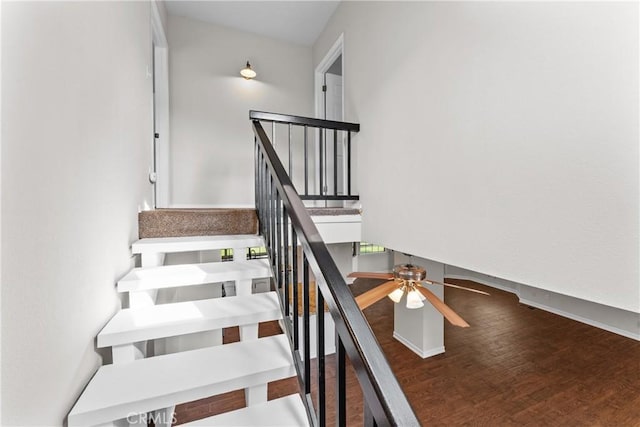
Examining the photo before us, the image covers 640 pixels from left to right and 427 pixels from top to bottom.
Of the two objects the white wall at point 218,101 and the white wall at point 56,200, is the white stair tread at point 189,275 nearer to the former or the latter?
the white wall at point 56,200

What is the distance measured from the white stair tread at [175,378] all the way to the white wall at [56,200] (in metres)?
0.09

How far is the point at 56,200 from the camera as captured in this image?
0.90 meters

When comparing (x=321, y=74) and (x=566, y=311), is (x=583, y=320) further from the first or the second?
(x=321, y=74)

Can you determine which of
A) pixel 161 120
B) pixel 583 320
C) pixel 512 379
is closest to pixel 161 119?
pixel 161 120

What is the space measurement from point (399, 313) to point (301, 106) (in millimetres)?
3397

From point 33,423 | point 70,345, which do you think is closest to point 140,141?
point 70,345

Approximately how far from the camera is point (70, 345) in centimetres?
95

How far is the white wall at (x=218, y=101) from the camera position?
3514 millimetres

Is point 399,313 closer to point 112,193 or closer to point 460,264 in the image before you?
point 460,264

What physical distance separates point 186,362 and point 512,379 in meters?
3.72

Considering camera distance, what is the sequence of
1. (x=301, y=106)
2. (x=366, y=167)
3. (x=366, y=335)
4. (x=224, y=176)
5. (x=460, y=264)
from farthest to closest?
(x=301, y=106) → (x=224, y=176) → (x=366, y=167) → (x=460, y=264) → (x=366, y=335)

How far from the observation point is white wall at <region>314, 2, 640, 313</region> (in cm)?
102

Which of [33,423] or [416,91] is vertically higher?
[416,91]

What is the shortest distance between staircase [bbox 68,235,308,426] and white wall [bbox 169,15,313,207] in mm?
2250
